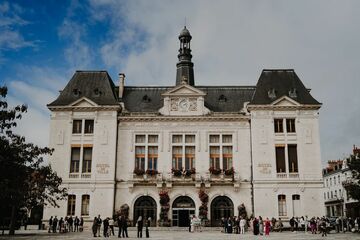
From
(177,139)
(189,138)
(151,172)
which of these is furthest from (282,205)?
(151,172)

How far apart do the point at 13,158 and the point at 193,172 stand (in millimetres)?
17648

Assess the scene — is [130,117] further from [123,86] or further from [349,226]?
[349,226]

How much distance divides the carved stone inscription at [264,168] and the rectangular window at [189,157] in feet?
20.4

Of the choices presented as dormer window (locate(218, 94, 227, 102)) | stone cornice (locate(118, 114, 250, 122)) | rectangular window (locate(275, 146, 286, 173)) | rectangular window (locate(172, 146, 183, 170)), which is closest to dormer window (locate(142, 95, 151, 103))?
stone cornice (locate(118, 114, 250, 122))

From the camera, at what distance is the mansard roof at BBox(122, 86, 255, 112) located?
140ft

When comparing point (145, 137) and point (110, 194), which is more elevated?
point (145, 137)

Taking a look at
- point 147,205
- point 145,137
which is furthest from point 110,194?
point 145,137

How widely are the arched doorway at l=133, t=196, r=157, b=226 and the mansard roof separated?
8868 millimetres

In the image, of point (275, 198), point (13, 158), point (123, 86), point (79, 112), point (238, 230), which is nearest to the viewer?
point (13, 158)

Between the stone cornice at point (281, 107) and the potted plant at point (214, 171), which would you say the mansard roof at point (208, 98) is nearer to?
the stone cornice at point (281, 107)

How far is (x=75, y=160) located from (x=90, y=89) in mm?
7502

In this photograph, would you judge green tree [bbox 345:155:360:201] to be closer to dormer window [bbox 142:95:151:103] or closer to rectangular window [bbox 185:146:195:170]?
rectangular window [bbox 185:146:195:170]

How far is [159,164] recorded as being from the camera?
40031 mm

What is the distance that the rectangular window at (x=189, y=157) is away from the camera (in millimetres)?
40219
